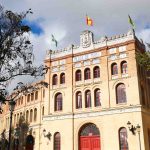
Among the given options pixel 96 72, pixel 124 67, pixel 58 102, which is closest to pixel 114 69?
pixel 124 67

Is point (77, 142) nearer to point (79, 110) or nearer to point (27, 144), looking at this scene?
point (79, 110)

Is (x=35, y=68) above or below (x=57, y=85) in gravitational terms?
below

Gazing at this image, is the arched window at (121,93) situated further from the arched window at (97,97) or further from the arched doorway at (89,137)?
the arched doorway at (89,137)

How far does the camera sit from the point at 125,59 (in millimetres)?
32375

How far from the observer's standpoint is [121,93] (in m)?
31.6

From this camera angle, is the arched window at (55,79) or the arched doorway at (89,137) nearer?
the arched doorway at (89,137)

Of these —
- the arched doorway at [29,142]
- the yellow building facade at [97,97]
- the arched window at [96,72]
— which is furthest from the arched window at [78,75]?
the arched doorway at [29,142]

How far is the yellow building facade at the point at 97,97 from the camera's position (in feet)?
99.5

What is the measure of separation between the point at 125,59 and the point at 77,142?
1092cm

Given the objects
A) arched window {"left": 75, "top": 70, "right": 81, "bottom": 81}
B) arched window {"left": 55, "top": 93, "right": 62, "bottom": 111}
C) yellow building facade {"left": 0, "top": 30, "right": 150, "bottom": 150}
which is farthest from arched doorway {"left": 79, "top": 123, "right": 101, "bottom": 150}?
arched window {"left": 75, "top": 70, "right": 81, "bottom": 81}

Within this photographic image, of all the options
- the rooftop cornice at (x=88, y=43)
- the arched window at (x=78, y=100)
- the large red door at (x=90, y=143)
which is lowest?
the large red door at (x=90, y=143)

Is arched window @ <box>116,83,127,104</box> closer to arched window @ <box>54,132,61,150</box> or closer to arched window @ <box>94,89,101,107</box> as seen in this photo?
arched window @ <box>94,89,101,107</box>

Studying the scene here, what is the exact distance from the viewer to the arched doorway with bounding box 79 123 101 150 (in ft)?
105

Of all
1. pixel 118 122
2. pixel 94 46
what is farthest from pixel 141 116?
pixel 94 46
